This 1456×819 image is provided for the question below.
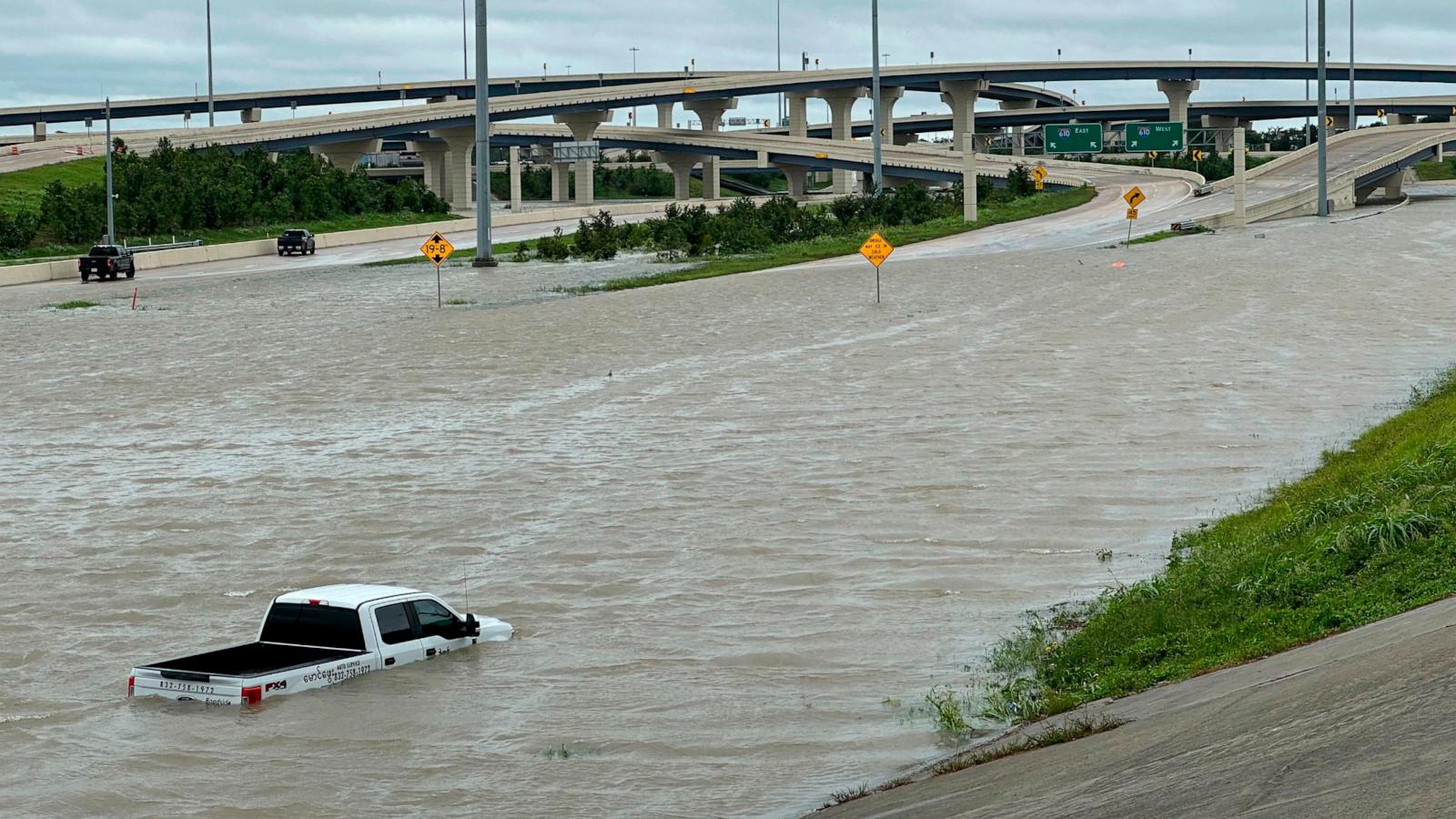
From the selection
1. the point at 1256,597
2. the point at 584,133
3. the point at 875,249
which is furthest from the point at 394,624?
the point at 584,133

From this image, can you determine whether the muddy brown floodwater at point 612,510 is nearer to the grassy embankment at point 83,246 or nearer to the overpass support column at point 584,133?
the grassy embankment at point 83,246

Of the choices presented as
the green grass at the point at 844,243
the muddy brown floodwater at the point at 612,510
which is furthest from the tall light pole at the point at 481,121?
the muddy brown floodwater at the point at 612,510

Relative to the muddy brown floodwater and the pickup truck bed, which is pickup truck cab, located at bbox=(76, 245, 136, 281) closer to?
the muddy brown floodwater

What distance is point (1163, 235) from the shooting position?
79938 mm

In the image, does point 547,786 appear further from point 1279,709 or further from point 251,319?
point 251,319

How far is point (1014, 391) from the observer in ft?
117

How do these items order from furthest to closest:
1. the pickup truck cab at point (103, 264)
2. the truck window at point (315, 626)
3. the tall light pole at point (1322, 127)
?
the tall light pole at point (1322, 127), the pickup truck cab at point (103, 264), the truck window at point (315, 626)

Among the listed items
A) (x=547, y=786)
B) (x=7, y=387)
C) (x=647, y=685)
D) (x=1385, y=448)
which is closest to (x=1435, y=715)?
(x=547, y=786)

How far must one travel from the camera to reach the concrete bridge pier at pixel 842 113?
543 ft

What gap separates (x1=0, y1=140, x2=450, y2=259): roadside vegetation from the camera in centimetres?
8600

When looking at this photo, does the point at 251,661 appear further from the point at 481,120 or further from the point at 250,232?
the point at 250,232

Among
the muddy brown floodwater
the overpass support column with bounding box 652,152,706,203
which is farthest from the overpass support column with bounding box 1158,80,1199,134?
the muddy brown floodwater

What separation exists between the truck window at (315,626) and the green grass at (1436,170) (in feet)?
427

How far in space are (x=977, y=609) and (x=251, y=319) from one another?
40.0 m
